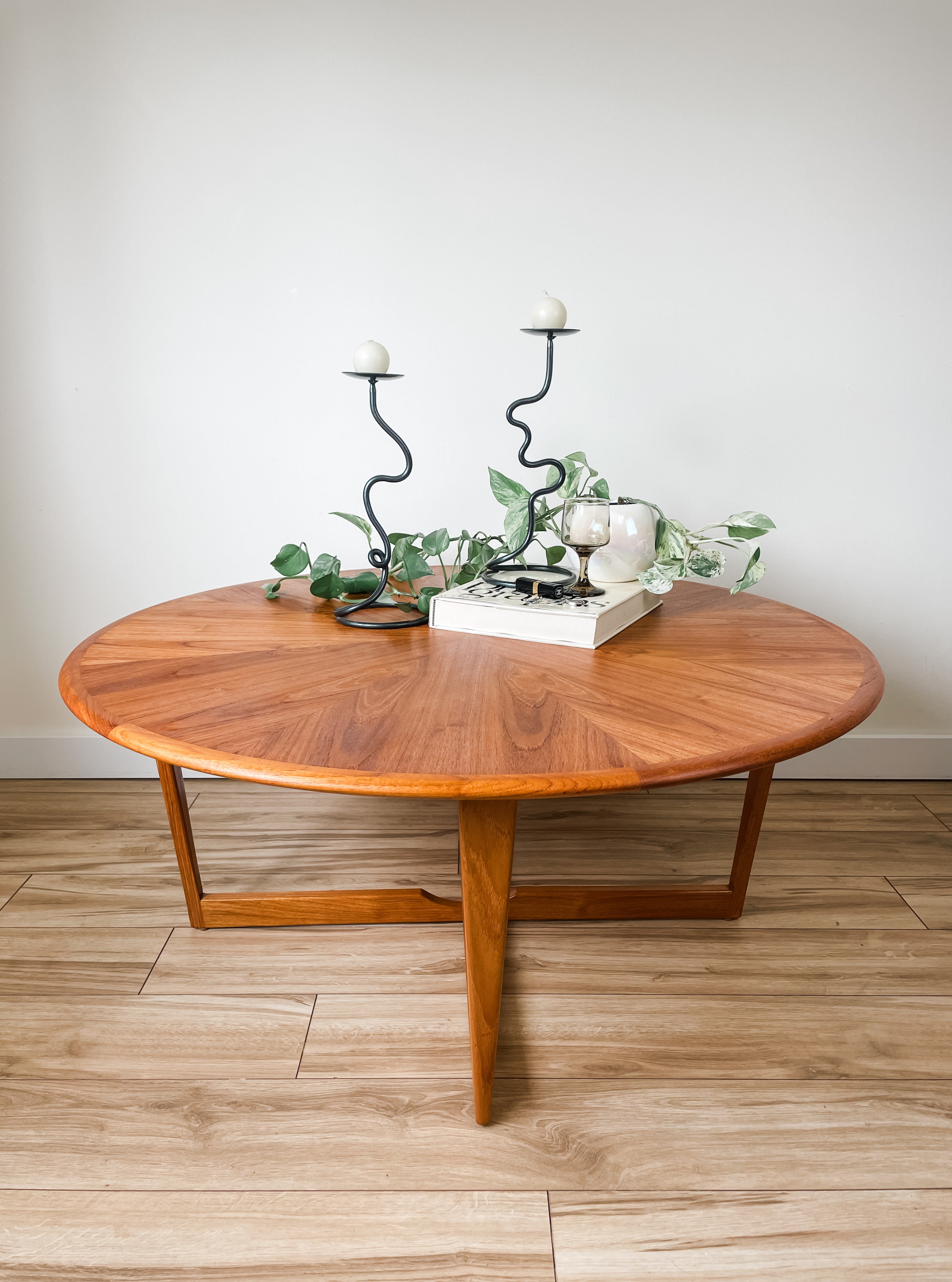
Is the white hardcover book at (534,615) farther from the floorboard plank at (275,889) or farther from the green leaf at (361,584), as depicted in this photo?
the floorboard plank at (275,889)

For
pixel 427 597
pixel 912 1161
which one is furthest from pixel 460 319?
pixel 912 1161

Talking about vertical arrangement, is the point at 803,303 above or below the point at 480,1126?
above

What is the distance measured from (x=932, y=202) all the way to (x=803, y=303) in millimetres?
324

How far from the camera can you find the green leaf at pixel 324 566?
52.6 inches

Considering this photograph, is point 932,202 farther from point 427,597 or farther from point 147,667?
point 147,667

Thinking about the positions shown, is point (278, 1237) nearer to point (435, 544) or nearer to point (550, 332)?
point (435, 544)

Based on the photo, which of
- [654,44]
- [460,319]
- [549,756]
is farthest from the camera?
[460,319]

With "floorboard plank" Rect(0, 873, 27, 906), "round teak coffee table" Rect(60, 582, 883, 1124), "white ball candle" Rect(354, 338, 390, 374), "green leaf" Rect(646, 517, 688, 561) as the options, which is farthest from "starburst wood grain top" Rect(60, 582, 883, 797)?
"floorboard plank" Rect(0, 873, 27, 906)

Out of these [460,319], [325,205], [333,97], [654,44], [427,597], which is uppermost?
[654,44]

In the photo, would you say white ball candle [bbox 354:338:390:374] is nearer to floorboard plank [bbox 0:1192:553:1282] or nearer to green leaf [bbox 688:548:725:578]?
green leaf [bbox 688:548:725:578]

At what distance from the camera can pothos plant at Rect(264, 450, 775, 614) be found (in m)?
1.27

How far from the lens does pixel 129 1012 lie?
123 cm

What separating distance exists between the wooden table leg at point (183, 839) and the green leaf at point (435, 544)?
51cm

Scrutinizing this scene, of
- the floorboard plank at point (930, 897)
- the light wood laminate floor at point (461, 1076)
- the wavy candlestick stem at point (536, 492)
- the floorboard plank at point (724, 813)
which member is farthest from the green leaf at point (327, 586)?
the floorboard plank at point (930, 897)
